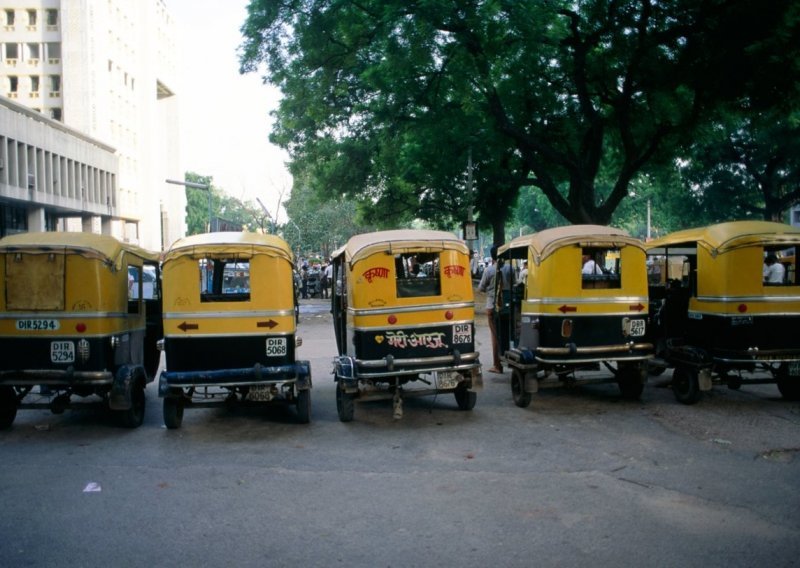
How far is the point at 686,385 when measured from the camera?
1016cm

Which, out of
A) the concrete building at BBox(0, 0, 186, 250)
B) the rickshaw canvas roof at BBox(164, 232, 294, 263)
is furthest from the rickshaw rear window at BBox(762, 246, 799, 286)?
the concrete building at BBox(0, 0, 186, 250)

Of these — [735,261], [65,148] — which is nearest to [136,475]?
[735,261]

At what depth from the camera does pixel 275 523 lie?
18.3ft

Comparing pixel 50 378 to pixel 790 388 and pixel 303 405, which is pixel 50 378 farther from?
pixel 790 388

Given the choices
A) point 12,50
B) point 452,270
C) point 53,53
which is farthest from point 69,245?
point 12,50

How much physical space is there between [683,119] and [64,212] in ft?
136

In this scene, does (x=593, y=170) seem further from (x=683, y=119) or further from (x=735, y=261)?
(x=735, y=261)

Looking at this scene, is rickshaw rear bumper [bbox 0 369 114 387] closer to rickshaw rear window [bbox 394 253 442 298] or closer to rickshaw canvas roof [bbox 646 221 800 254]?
rickshaw rear window [bbox 394 253 442 298]

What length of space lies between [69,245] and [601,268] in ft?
24.0

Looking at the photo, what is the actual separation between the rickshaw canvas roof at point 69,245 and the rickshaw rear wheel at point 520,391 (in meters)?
5.54

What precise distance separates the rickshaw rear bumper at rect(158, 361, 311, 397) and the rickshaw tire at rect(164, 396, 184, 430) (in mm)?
265

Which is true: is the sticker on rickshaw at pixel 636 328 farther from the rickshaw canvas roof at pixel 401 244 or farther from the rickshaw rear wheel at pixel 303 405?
the rickshaw rear wheel at pixel 303 405

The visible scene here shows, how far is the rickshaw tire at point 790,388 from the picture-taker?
1016 centimetres

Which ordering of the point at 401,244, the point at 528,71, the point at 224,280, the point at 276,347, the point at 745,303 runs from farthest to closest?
1. the point at 528,71
2. the point at 745,303
3. the point at 224,280
4. the point at 401,244
5. the point at 276,347
